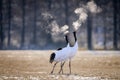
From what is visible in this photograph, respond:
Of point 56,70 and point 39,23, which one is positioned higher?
point 56,70

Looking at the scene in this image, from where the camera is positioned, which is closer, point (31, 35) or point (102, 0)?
point (102, 0)

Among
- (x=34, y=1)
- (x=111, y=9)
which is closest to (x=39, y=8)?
(x=34, y=1)

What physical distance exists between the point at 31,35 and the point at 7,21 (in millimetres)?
4511

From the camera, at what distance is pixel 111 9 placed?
68.4 m

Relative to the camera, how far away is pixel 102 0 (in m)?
65.8

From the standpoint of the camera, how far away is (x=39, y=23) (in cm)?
6694

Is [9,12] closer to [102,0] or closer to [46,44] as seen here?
[46,44]

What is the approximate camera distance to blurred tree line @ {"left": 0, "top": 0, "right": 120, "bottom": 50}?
66.8 m

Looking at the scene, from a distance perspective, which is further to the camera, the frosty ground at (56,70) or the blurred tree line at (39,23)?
the blurred tree line at (39,23)

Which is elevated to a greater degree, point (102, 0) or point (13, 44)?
point (102, 0)

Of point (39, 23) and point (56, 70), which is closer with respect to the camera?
point (56, 70)

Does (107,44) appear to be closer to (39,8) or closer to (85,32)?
(85,32)

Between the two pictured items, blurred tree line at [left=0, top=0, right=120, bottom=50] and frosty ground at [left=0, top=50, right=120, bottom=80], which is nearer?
frosty ground at [left=0, top=50, right=120, bottom=80]

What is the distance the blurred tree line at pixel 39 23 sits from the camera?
66.8m
